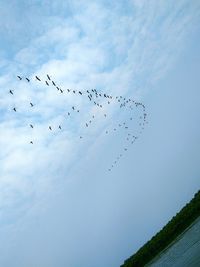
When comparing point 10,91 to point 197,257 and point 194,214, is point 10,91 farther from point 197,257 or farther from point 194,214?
point 197,257

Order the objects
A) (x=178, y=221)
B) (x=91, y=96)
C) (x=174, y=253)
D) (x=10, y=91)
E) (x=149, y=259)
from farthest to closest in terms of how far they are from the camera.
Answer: (x=91, y=96) → (x=10, y=91) → (x=178, y=221) → (x=149, y=259) → (x=174, y=253)

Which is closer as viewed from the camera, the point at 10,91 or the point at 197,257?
the point at 197,257

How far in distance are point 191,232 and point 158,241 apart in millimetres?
6643

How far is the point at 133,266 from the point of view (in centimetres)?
3394

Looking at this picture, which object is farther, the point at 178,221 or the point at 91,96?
the point at 91,96

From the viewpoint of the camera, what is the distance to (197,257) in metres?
19.8

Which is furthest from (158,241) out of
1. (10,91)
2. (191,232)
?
(10,91)

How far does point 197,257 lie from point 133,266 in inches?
598

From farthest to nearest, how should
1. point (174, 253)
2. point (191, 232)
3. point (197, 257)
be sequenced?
point (191, 232), point (174, 253), point (197, 257)

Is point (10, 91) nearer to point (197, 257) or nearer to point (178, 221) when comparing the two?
point (178, 221)

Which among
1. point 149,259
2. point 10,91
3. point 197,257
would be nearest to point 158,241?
point 149,259

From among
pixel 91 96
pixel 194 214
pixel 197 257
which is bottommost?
pixel 197 257

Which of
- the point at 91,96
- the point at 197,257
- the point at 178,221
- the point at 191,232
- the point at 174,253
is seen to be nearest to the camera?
the point at 197,257

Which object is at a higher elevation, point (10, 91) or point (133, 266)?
point (10, 91)
